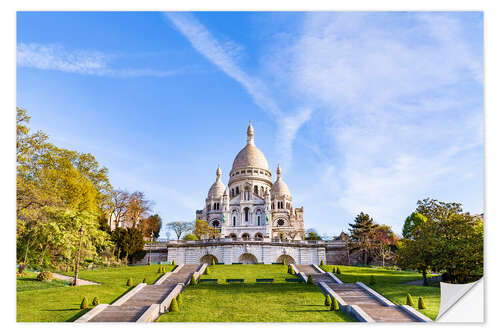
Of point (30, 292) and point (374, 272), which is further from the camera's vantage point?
point (374, 272)

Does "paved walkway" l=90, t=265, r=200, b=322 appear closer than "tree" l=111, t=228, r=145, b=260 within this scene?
Yes

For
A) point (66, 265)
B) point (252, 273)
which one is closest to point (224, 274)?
point (252, 273)

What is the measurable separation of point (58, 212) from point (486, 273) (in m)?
21.5

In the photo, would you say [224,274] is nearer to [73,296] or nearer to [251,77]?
[73,296]

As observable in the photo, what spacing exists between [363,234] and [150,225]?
92.8ft

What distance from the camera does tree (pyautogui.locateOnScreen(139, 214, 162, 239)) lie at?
4865cm

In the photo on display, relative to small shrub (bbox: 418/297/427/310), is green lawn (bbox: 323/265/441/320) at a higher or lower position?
lower

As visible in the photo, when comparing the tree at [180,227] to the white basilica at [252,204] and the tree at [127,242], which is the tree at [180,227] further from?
the tree at [127,242]

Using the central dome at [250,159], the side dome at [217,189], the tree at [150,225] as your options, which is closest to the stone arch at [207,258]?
the tree at [150,225]

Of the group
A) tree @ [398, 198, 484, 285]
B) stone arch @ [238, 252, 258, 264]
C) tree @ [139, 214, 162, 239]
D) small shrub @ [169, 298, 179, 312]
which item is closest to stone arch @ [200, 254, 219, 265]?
stone arch @ [238, 252, 258, 264]

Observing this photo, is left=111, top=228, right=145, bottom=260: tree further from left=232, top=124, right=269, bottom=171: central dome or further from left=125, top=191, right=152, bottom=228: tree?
left=232, top=124, right=269, bottom=171: central dome

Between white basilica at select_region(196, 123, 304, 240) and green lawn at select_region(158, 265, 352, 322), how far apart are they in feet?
125

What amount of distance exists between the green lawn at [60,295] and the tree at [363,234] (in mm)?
21024
